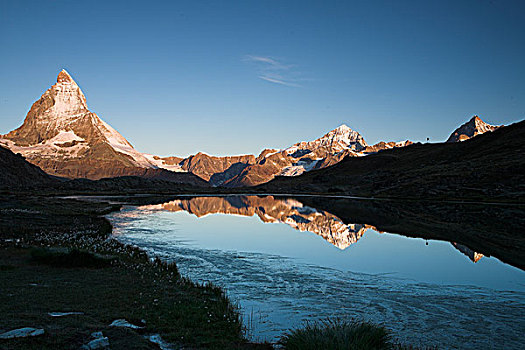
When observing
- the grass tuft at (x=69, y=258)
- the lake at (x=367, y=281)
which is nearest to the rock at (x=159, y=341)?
the lake at (x=367, y=281)

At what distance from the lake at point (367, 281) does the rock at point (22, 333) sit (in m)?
6.96

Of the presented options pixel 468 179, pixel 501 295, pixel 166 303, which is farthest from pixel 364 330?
pixel 468 179

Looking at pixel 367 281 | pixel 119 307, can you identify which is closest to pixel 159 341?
pixel 119 307

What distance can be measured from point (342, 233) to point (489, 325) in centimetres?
3040

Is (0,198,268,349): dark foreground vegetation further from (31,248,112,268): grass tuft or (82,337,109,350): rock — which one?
(82,337,109,350): rock

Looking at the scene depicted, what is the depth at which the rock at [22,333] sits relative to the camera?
380 inches

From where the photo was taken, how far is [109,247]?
2816cm

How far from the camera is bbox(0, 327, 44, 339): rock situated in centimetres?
964

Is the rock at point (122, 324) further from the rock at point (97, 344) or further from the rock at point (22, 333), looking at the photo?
the rock at point (22, 333)

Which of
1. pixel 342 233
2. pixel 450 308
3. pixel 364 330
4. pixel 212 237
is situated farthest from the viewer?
pixel 342 233

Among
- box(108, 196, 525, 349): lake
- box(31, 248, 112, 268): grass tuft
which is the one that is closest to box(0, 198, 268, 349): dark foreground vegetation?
→ box(31, 248, 112, 268): grass tuft

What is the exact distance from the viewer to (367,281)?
2208 centimetres

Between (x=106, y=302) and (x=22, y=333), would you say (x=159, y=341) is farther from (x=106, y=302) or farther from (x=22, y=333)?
(x=106, y=302)

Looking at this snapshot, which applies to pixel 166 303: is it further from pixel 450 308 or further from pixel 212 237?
pixel 212 237
